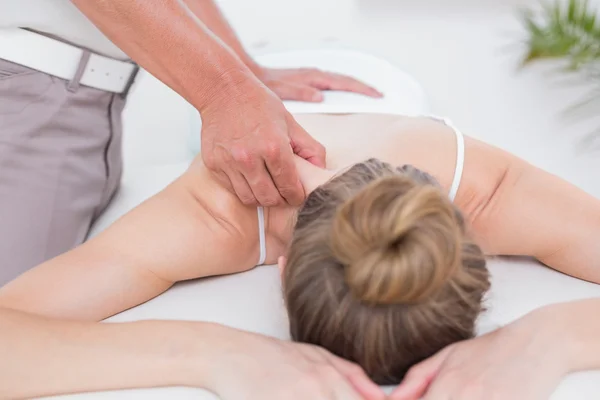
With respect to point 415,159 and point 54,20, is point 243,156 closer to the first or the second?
point 415,159

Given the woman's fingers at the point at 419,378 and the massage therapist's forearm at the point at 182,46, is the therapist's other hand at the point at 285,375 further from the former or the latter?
the massage therapist's forearm at the point at 182,46

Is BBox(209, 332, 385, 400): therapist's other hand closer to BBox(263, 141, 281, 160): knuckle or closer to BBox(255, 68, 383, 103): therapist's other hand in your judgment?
BBox(263, 141, 281, 160): knuckle

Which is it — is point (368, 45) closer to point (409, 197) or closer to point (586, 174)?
point (586, 174)

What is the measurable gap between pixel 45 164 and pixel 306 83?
64 cm

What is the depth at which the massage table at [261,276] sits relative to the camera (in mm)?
1016

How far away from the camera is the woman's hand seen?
78 centimetres

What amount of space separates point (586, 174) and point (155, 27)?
1.24 meters

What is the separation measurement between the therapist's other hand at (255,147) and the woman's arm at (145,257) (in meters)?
0.06

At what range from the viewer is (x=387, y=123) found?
4.12ft

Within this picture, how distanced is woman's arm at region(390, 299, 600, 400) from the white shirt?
0.94 metres

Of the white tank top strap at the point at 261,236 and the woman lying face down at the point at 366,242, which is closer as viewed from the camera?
the woman lying face down at the point at 366,242

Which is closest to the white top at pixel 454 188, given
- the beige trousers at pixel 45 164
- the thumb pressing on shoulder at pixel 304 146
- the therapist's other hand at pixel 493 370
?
the thumb pressing on shoulder at pixel 304 146

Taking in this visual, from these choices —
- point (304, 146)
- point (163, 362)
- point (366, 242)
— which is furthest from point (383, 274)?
point (304, 146)

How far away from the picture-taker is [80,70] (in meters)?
1.31
